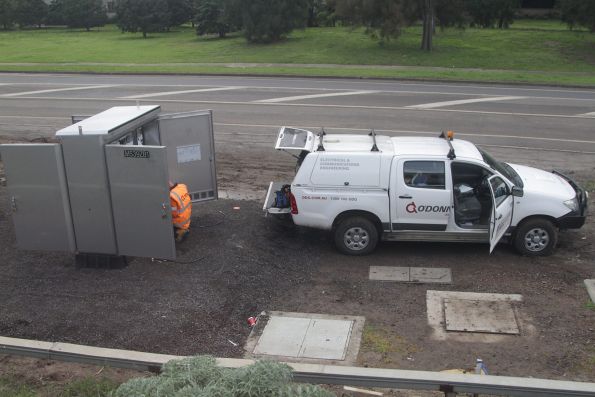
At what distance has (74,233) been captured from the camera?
31.6 ft

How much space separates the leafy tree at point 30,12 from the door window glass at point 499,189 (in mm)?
73410

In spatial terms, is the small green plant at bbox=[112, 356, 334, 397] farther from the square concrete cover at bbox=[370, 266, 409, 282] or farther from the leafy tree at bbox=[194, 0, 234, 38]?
the leafy tree at bbox=[194, 0, 234, 38]

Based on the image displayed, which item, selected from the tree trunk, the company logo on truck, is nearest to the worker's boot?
the company logo on truck

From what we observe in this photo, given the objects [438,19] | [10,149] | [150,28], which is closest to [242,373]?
[10,149]

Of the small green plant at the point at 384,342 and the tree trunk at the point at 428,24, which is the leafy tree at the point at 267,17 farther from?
the small green plant at the point at 384,342

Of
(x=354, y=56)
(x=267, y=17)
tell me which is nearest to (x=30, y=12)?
(x=267, y=17)

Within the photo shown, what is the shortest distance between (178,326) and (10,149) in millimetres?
3805

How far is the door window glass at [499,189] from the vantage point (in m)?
9.84

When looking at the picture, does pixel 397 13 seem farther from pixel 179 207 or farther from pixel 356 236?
pixel 179 207

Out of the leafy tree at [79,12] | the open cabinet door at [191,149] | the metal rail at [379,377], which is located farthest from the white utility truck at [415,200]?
the leafy tree at [79,12]

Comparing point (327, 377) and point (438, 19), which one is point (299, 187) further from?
point (438, 19)

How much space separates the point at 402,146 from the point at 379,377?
18.0 feet

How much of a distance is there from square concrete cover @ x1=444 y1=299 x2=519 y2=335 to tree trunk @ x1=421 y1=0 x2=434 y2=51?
30.8 metres

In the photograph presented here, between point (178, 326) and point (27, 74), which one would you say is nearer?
point (178, 326)
